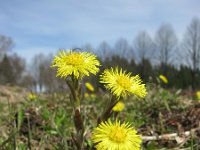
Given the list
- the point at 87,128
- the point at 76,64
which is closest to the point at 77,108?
the point at 76,64

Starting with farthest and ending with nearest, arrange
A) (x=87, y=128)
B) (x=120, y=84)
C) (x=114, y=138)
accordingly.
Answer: (x=87, y=128) < (x=120, y=84) < (x=114, y=138)

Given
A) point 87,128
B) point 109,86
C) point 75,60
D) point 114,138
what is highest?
point 75,60

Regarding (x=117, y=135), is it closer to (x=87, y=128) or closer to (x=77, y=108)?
(x=77, y=108)

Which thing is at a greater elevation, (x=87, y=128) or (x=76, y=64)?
(x=76, y=64)

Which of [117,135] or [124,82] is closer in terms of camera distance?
[117,135]

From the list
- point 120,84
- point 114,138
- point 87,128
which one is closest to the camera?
point 114,138

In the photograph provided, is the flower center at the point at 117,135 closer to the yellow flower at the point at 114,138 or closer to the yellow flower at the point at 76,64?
the yellow flower at the point at 114,138

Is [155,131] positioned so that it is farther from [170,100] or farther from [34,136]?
[170,100]

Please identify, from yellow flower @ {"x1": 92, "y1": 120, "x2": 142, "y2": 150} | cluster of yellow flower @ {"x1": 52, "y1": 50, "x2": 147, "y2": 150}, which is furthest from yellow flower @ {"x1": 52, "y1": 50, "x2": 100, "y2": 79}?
yellow flower @ {"x1": 92, "y1": 120, "x2": 142, "y2": 150}
